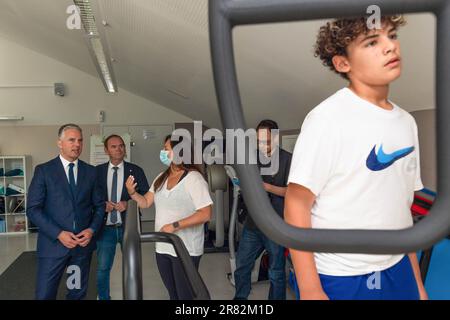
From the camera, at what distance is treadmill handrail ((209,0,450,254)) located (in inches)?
15.2

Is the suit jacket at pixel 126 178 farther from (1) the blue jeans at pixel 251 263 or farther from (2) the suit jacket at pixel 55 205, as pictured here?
(1) the blue jeans at pixel 251 263

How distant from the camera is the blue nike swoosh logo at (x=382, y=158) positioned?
64 cm

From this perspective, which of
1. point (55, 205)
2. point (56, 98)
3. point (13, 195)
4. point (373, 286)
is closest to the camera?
point (373, 286)

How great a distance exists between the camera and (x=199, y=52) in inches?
143

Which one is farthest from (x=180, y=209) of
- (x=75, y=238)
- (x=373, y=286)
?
(x=373, y=286)

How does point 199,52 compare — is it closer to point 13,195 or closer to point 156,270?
point 156,270

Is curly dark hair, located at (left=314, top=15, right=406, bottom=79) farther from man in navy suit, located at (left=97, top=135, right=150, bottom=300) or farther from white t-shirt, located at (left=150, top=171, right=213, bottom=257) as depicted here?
man in navy suit, located at (left=97, top=135, right=150, bottom=300)

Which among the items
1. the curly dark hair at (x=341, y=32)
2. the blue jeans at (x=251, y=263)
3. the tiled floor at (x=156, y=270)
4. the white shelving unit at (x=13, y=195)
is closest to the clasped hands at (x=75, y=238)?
the tiled floor at (x=156, y=270)

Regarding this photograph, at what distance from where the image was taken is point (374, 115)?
66 centimetres

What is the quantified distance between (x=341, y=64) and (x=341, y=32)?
0.11 metres

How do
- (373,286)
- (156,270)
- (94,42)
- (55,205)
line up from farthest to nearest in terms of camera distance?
(156,270), (94,42), (55,205), (373,286)

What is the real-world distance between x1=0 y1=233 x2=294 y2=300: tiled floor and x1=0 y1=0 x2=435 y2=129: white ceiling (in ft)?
6.54

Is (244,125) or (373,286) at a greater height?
(244,125)

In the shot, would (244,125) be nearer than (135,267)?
Yes
